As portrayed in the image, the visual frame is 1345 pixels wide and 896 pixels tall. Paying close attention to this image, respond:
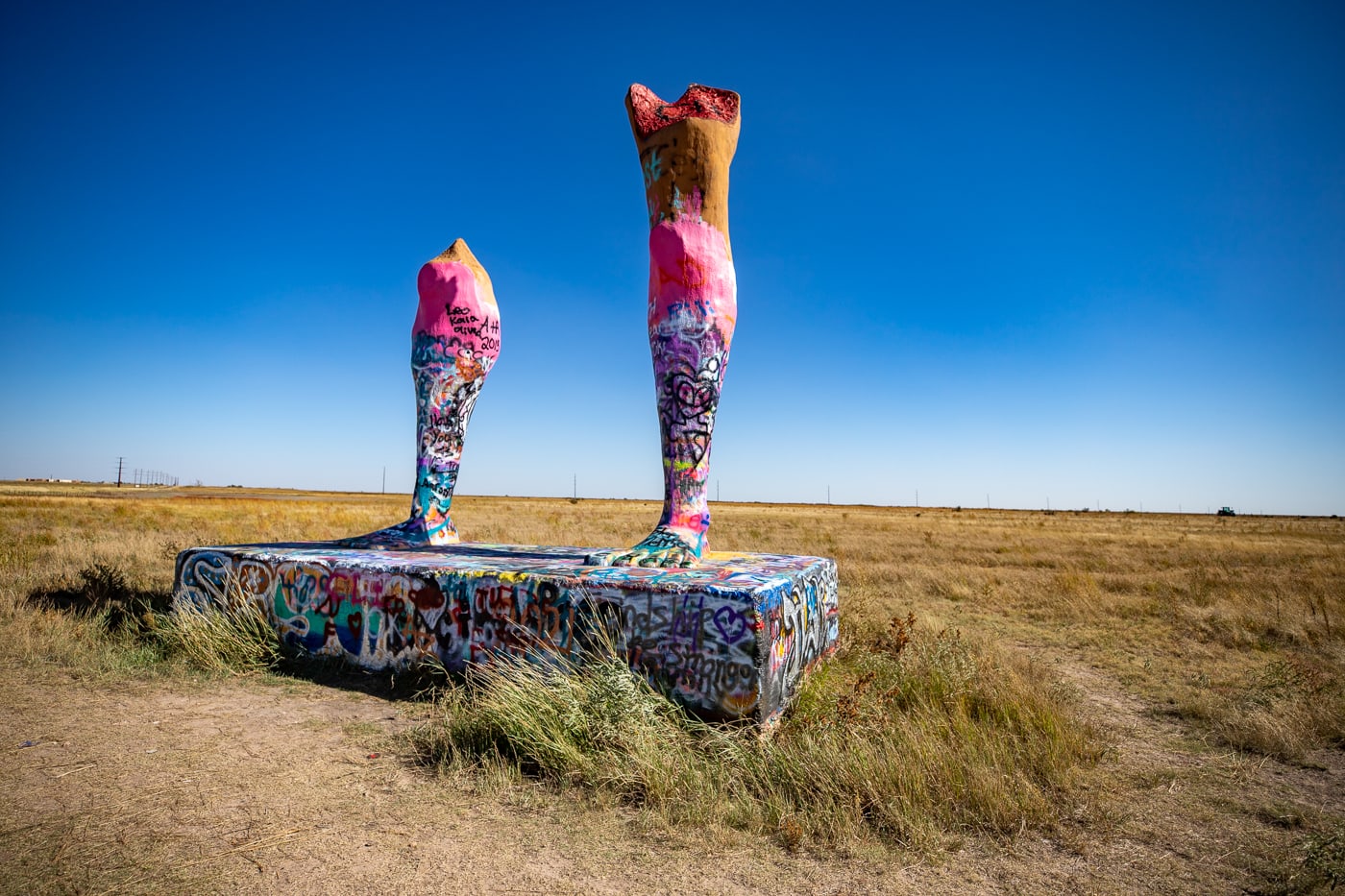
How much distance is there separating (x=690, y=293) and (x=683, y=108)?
4.13 feet

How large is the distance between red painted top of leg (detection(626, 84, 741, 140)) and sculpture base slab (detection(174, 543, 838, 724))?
2859mm

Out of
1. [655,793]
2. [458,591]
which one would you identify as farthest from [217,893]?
[458,591]

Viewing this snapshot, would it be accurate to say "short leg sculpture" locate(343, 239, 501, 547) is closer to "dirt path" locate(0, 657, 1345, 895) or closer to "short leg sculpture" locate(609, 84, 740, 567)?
"short leg sculpture" locate(609, 84, 740, 567)

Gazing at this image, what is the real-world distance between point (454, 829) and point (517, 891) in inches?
19.7

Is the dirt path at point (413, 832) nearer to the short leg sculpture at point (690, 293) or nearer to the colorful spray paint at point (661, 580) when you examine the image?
the colorful spray paint at point (661, 580)

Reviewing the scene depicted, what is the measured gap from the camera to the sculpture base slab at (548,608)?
3277 millimetres

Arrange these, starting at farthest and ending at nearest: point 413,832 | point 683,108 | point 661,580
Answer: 1. point 683,108
2. point 661,580
3. point 413,832

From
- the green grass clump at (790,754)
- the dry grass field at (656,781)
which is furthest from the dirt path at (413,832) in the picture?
the green grass clump at (790,754)

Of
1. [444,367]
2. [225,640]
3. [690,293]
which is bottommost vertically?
[225,640]

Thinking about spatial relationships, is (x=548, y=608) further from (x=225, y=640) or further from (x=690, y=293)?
(x=225, y=640)

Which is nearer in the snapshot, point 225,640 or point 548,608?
point 548,608

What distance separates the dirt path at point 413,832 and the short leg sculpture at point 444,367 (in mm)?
2678

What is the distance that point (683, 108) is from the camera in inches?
177

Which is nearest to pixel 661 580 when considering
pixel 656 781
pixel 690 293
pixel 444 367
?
pixel 656 781
